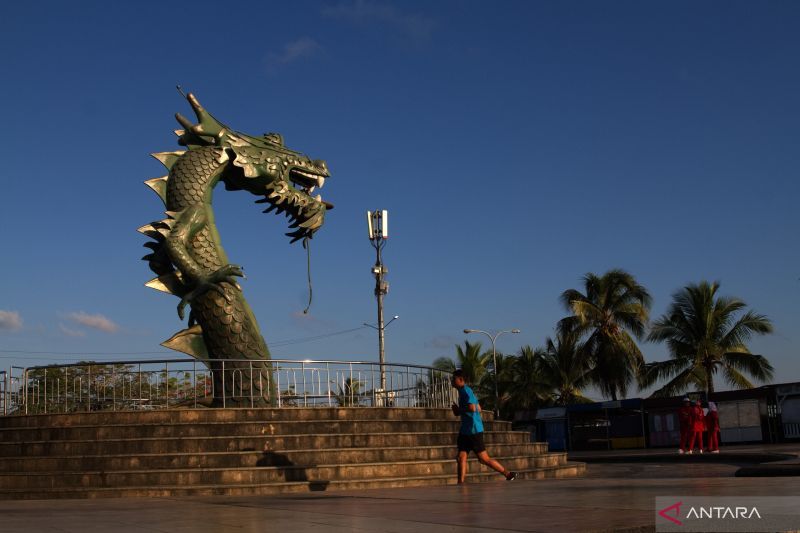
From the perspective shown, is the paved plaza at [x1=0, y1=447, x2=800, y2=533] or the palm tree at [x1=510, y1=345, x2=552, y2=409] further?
the palm tree at [x1=510, y1=345, x2=552, y2=409]

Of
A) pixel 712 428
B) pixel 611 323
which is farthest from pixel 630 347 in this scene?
pixel 712 428

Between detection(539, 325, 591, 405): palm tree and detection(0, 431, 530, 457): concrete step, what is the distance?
27472 mm

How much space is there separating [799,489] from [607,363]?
1236 inches

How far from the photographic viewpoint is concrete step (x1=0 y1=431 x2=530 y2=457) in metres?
11.7

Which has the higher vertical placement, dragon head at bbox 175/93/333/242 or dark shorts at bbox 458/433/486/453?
dragon head at bbox 175/93/333/242

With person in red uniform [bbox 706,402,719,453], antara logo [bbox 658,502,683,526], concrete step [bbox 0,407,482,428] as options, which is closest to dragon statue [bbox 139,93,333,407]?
concrete step [bbox 0,407,482,428]

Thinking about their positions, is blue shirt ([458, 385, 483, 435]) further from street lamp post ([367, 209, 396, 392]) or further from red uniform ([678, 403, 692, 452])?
street lamp post ([367, 209, 396, 392])

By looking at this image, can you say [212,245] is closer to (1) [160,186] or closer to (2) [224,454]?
(1) [160,186]

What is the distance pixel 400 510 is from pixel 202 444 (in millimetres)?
5648

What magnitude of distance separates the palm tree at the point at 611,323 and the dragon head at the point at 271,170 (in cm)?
2315

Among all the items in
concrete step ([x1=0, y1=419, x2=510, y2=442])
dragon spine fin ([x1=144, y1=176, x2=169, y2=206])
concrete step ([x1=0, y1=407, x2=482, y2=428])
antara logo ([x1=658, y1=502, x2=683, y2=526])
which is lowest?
antara logo ([x1=658, y1=502, x2=683, y2=526])

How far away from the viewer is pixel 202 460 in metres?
11.4

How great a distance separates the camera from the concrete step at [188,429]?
39.8 ft

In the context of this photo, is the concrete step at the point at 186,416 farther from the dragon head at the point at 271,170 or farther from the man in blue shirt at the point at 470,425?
the dragon head at the point at 271,170
